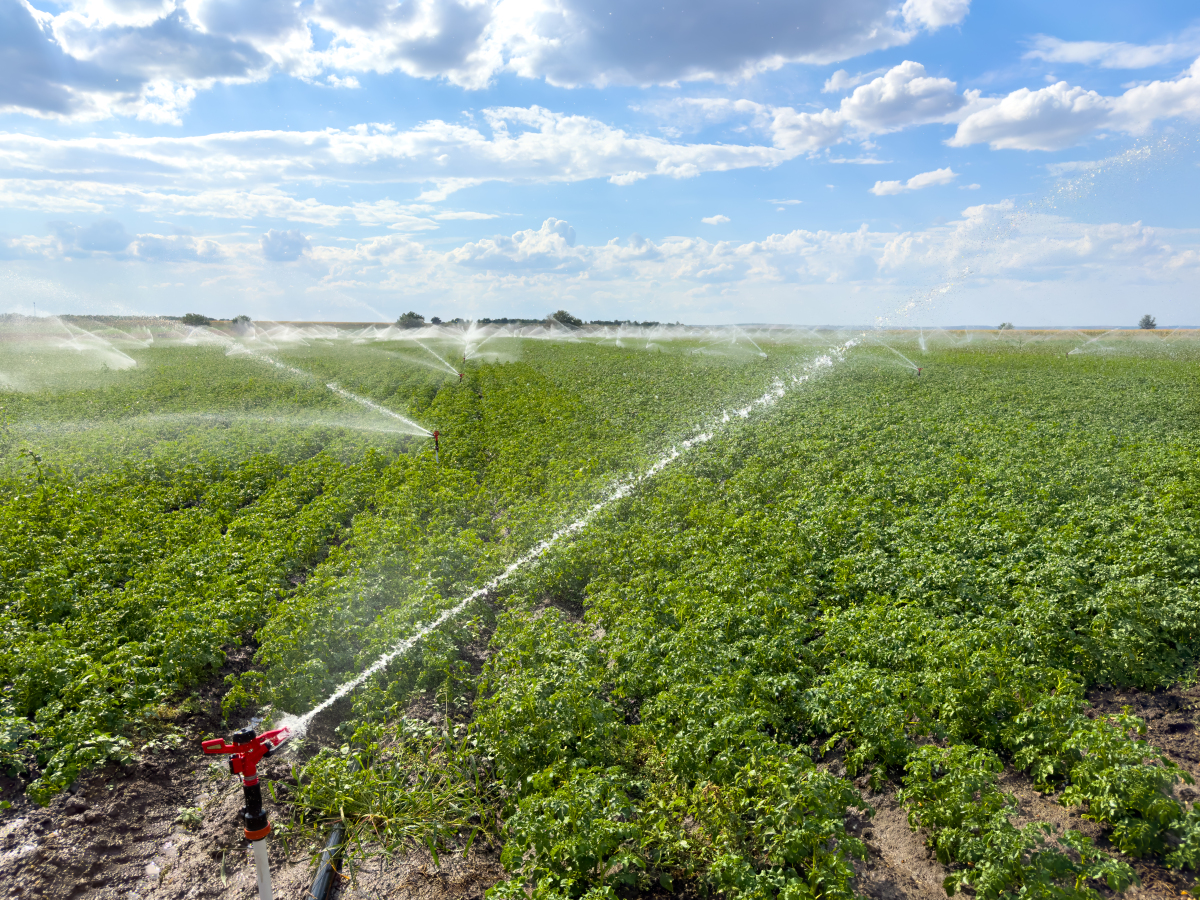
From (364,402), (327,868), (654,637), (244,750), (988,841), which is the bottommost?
(327,868)

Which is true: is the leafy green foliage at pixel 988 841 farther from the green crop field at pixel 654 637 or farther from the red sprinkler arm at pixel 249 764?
the red sprinkler arm at pixel 249 764

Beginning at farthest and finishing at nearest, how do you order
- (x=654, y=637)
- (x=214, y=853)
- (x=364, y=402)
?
(x=364, y=402) → (x=654, y=637) → (x=214, y=853)

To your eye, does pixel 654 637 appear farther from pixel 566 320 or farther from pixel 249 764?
pixel 566 320

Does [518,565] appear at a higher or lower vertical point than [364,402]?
lower

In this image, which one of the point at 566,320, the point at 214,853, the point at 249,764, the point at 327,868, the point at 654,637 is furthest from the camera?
the point at 566,320

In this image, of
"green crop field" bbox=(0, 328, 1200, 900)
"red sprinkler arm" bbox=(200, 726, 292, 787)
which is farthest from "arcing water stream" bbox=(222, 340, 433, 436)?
"red sprinkler arm" bbox=(200, 726, 292, 787)

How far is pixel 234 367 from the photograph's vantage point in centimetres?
3881

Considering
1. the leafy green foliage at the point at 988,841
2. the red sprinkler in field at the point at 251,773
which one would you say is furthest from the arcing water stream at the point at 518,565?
the leafy green foliage at the point at 988,841

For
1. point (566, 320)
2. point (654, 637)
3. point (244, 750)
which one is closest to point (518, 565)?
point (654, 637)

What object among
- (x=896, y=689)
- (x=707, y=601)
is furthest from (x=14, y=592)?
(x=896, y=689)

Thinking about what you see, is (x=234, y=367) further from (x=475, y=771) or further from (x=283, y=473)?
(x=475, y=771)

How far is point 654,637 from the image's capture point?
22.4ft

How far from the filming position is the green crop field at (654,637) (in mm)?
4621

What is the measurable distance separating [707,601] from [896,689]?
2.31 m
